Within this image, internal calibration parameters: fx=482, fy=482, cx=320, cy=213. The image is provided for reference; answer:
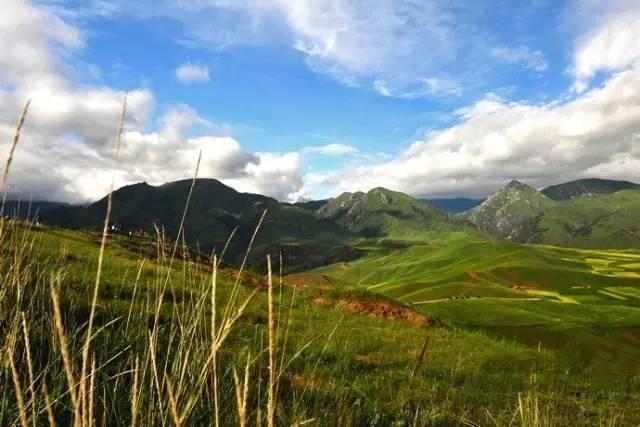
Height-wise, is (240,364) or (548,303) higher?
(240,364)

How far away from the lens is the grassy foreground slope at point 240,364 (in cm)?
340

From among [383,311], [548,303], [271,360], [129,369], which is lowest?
[548,303]

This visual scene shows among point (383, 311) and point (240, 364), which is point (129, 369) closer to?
point (240, 364)

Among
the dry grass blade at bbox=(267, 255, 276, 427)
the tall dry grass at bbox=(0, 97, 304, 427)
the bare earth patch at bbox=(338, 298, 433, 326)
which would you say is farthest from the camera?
the bare earth patch at bbox=(338, 298, 433, 326)

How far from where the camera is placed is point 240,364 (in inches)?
238

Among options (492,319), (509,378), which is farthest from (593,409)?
(492,319)

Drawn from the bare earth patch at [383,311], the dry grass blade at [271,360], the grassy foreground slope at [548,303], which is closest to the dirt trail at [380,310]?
the bare earth patch at [383,311]

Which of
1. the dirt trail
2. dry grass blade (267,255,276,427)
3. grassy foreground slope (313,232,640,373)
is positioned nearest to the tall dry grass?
dry grass blade (267,255,276,427)

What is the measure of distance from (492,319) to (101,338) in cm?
5550

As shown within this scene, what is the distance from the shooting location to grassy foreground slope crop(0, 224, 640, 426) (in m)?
3.40

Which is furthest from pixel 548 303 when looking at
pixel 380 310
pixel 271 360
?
pixel 271 360

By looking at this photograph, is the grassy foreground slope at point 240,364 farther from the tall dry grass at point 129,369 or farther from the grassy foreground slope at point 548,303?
the grassy foreground slope at point 548,303

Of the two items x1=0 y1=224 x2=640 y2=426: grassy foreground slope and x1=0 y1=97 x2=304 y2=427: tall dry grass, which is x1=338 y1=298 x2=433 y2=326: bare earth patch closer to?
x1=0 y1=224 x2=640 y2=426: grassy foreground slope

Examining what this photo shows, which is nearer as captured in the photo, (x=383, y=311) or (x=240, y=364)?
(x=240, y=364)
